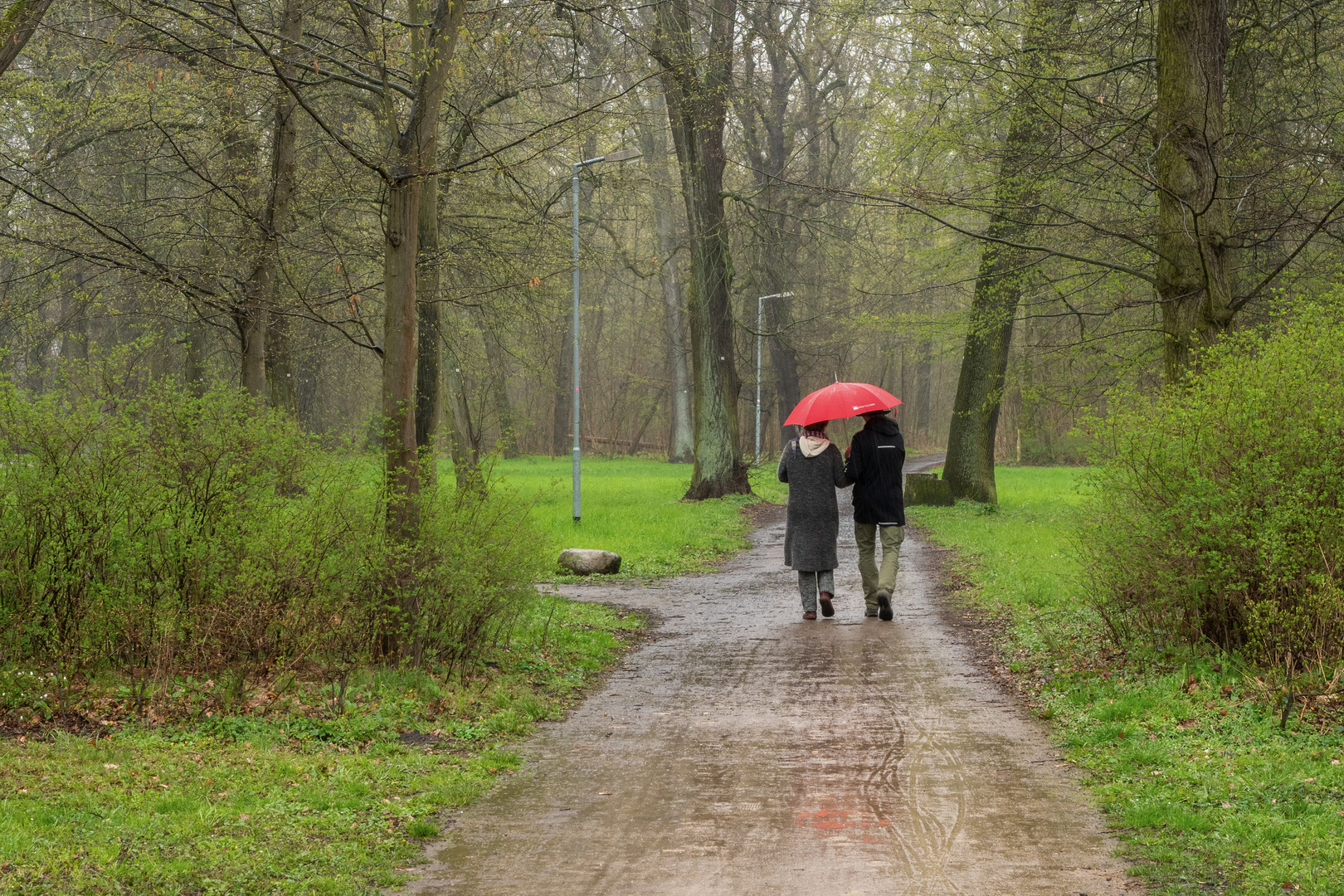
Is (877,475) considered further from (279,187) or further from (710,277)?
(710,277)

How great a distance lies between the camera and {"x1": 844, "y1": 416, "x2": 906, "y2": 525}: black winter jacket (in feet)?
35.2

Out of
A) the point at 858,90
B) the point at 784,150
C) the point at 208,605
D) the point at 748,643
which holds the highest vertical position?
the point at 858,90

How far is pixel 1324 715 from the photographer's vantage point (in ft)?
19.7

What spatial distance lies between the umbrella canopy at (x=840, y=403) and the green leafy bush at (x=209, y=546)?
3.59 m

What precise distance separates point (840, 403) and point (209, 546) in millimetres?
5692

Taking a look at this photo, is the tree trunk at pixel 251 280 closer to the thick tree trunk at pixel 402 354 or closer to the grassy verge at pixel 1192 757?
the thick tree trunk at pixel 402 354

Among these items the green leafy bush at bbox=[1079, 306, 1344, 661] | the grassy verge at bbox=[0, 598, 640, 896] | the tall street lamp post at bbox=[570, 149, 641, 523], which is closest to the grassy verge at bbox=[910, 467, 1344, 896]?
the green leafy bush at bbox=[1079, 306, 1344, 661]

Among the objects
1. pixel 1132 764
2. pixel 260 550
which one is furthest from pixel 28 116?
pixel 1132 764

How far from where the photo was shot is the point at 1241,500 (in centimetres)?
681

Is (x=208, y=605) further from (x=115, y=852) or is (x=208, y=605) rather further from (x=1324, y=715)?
(x=1324, y=715)

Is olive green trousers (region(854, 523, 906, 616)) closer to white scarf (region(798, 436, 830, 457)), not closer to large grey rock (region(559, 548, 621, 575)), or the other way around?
white scarf (region(798, 436, 830, 457))

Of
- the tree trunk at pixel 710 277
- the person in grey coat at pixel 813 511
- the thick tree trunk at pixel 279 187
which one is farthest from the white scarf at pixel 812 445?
the tree trunk at pixel 710 277

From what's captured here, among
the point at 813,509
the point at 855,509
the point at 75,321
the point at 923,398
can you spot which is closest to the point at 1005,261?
the point at 855,509

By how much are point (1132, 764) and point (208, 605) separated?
5.34 m
